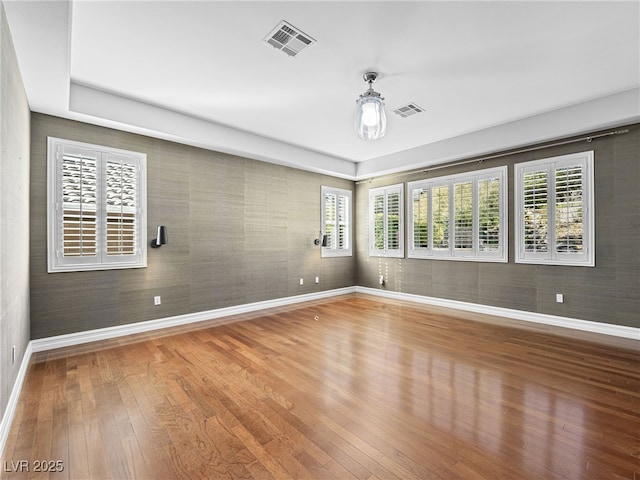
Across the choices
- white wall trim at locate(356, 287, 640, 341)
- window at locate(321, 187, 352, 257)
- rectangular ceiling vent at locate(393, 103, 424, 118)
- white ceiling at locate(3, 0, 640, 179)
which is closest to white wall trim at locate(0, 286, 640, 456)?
white wall trim at locate(356, 287, 640, 341)

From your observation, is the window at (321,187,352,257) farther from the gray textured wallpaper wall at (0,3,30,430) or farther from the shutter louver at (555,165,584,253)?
the gray textured wallpaper wall at (0,3,30,430)

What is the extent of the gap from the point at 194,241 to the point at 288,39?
3.15 m

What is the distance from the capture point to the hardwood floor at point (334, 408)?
5.65ft

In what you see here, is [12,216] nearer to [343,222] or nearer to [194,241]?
[194,241]

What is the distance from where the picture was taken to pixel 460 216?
5.54 metres

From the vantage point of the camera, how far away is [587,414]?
2.18 m

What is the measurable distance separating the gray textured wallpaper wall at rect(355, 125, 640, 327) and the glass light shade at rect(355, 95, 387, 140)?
2845mm

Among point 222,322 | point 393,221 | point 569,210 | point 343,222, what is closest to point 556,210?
point 569,210

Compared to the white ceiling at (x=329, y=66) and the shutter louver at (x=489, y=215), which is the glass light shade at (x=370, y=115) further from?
the shutter louver at (x=489, y=215)

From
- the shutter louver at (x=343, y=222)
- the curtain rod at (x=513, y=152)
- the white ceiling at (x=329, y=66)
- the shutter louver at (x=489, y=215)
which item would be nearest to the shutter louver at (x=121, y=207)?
the white ceiling at (x=329, y=66)

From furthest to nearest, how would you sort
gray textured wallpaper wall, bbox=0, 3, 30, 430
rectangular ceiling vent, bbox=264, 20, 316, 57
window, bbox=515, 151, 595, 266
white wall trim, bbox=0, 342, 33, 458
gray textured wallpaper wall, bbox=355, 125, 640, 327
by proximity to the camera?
window, bbox=515, 151, 595, 266 < gray textured wallpaper wall, bbox=355, 125, 640, 327 < rectangular ceiling vent, bbox=264, 20, 316, 57 < gray textured wallpaper wall, bbox=0, 3, 30, 430 < white wall trim, bbox=0, 342, 33, 458

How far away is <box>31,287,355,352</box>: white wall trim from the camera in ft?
11.7

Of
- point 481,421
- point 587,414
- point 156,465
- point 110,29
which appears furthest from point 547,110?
point 156,465

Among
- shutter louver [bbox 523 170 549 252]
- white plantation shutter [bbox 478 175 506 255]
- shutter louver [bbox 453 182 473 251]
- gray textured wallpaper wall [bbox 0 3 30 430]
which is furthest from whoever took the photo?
shutter louver [bbox 453 182 473 251]
